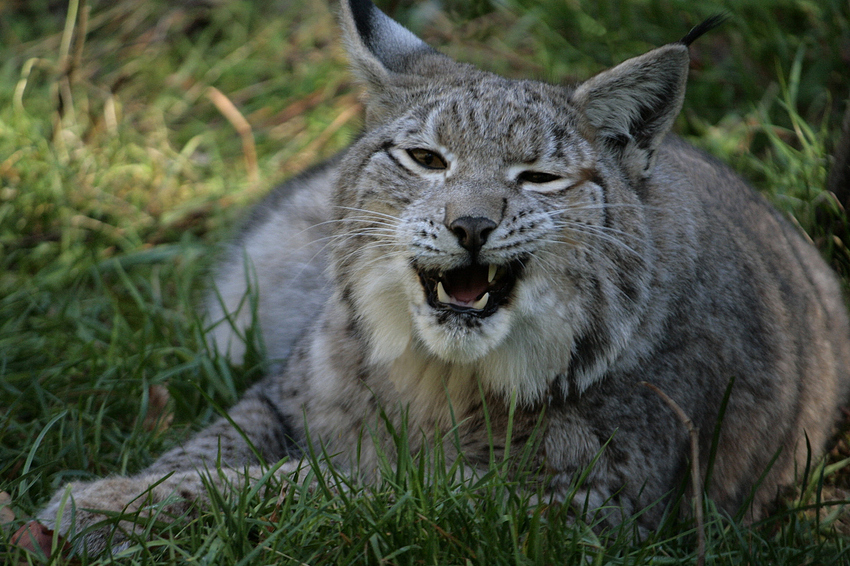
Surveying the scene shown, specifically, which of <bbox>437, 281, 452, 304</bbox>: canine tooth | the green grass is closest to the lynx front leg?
the green grass

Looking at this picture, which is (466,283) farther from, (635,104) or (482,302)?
(635,104)

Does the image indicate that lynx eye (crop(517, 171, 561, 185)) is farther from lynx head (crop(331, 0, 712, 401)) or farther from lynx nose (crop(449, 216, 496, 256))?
lynx nose (crop(449, 216, 496, 256))

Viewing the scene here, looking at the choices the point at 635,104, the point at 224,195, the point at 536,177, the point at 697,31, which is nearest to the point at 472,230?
the point at 536,177

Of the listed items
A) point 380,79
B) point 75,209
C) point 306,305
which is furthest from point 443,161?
point 75,209

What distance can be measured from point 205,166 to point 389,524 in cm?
419

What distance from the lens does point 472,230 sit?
2.74 meters

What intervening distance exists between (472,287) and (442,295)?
109 millimetres

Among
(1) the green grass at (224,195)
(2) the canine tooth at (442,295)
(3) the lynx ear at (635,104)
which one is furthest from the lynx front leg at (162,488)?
(3) the lynx ear at (635,104)

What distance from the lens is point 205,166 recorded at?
6.23 meters

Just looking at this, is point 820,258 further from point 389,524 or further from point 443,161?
point 389,524

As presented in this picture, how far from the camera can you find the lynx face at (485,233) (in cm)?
285

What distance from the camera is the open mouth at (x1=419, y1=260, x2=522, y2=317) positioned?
9.44ft

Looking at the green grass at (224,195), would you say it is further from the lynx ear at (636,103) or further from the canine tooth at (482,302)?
the lynx ear at (636,103)

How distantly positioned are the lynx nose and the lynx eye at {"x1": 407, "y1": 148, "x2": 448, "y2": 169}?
1.29ft
